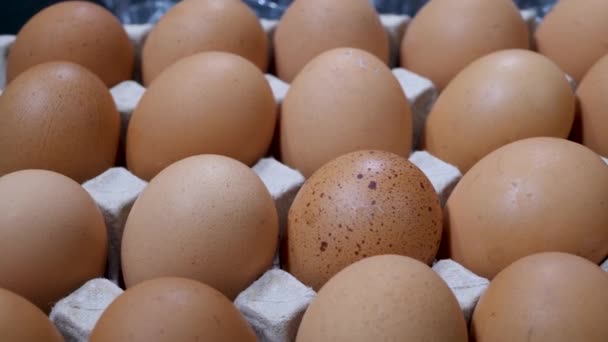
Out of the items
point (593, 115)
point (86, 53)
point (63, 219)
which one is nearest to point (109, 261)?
point (63, 219)

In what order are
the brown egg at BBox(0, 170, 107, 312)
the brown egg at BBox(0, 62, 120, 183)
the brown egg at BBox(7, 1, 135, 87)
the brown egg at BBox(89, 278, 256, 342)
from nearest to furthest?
the brown egg at BBox(89, 278, 256, 342) < the brown egg at BBox(0, 170, 107, 312) < the brown egg at BBox(0, 62, 120, 183) < the brown egg at BBox(7, 1, 135, 87)

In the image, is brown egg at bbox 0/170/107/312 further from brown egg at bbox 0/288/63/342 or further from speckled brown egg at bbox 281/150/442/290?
speckled brown egg at bbox 281/150/442/290

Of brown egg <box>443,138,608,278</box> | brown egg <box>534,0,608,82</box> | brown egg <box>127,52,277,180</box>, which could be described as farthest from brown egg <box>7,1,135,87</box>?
brown egg <box>534,0,608,82</box>

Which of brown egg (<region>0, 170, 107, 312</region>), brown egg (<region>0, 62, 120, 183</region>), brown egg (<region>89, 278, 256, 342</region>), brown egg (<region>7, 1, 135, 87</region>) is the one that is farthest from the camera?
brown egg (<region>7, 1, 135, 87</region>)

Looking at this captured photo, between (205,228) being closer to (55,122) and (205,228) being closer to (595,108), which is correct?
(55,122)

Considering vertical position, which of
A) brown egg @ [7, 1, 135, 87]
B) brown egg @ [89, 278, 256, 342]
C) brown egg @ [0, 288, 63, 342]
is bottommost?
brown egg @ [0, 288, 63, 342]

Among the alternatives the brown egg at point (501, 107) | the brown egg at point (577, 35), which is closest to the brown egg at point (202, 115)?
the brown egg at point (501, 107)
